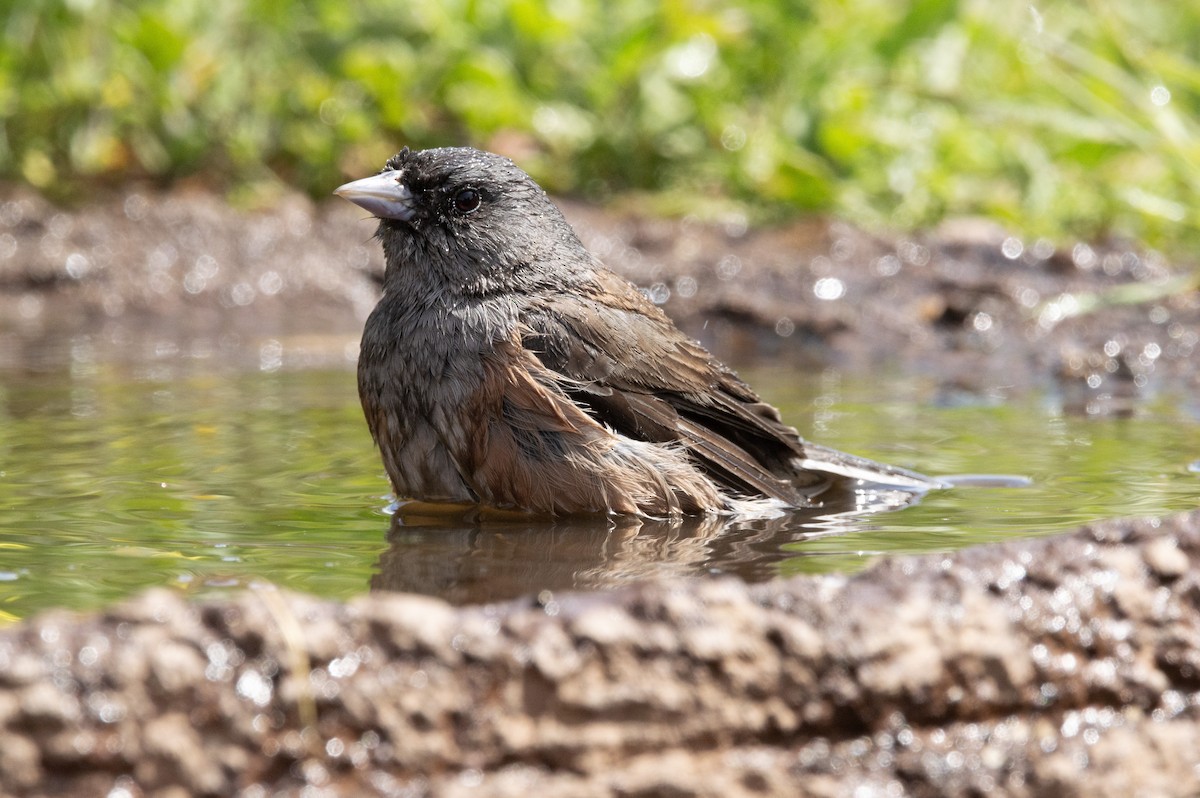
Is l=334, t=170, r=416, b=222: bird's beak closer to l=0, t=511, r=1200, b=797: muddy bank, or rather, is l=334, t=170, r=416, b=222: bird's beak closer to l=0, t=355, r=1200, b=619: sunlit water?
l=0, t=355, r=1200, b=619: sunlit water

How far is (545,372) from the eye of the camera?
439cm

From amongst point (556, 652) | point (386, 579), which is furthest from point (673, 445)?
point (556, 652)

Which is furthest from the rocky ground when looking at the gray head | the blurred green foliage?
the blurred green foliage

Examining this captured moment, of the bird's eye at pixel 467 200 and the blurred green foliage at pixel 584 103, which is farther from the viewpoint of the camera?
the blurred green foliage at pixel 584 103

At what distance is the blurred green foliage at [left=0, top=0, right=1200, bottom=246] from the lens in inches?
365

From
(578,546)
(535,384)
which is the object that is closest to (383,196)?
(535,384)

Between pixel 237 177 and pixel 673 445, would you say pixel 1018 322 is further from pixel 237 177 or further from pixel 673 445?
pixel 237 177

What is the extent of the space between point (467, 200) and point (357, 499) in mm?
1030

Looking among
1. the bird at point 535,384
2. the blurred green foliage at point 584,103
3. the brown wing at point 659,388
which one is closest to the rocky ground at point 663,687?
the bird at point 535,384

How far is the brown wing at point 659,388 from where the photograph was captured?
4539 mm

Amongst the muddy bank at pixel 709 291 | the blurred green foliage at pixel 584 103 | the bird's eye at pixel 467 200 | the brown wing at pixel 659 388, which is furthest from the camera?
the blurred green foliage at pixel 584 103

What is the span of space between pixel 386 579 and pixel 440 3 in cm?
700

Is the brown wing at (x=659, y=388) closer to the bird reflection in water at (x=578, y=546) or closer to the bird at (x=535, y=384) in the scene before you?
the bird at (x=535, y=384)

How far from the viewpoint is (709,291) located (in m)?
8.10
